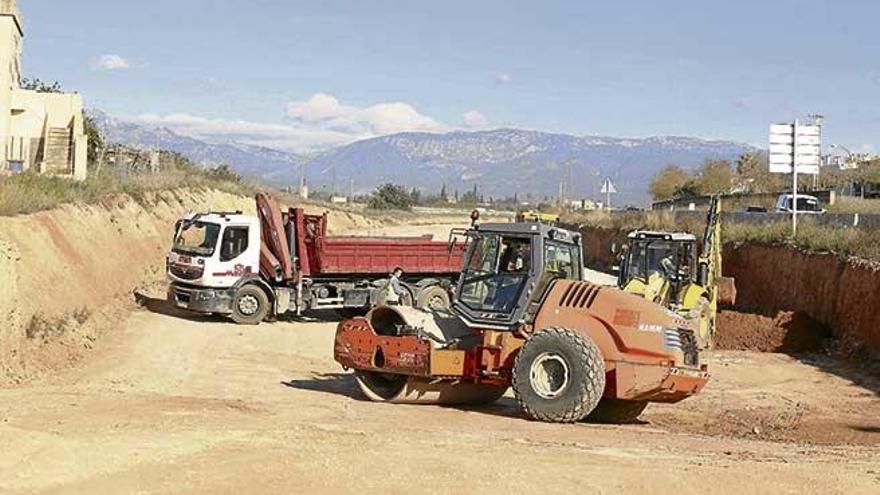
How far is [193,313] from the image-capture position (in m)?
28.8

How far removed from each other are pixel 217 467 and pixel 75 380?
8.74 m

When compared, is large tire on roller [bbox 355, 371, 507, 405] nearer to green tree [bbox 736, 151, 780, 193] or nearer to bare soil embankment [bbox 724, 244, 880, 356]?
bare soil embankment [bbox 724, 244, 880, 356]

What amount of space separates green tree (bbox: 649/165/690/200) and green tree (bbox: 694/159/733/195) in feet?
9.68

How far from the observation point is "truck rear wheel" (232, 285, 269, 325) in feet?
90.4

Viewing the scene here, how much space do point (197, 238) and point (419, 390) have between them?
12.3 meters

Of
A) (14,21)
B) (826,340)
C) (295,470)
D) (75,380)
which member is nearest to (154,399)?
(75,380)

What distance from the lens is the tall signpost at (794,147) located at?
114ft

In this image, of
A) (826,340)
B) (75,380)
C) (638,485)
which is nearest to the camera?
(638,485)

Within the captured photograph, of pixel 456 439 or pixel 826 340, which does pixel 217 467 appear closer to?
pixel 456 439

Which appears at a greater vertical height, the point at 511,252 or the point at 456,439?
the point at 511,252

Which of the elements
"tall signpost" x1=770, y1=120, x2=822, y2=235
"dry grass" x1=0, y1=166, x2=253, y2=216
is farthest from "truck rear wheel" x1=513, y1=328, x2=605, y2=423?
"tall signpost" x1=770, y1=120, x2=822, y2=235

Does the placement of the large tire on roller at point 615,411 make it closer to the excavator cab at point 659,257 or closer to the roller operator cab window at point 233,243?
the excavator cab at point 659,257

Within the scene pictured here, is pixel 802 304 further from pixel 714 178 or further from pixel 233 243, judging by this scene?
pixel 714 178

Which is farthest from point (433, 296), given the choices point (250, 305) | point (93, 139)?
point (93, 139)
